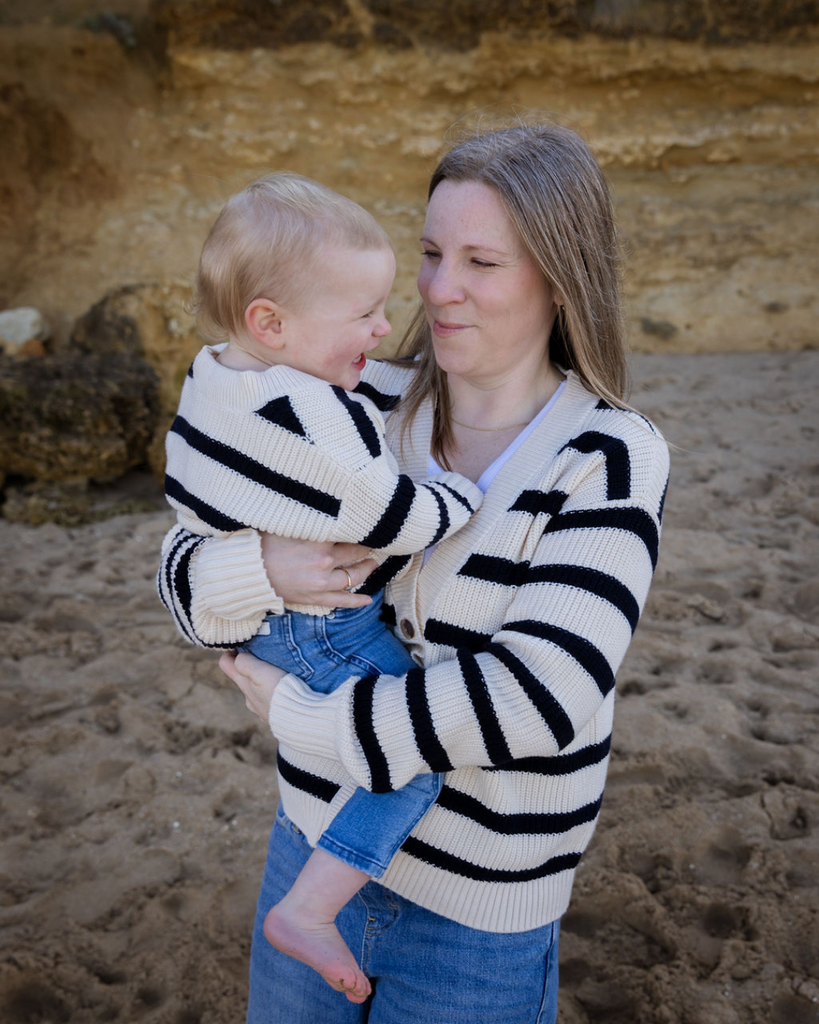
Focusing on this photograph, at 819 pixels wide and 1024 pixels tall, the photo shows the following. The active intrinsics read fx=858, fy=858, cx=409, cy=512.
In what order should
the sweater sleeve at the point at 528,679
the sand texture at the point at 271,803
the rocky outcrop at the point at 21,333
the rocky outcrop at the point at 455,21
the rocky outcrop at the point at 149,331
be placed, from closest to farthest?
the sweater sleeve at the point at 528,679 < the sand texture at the point at 271,803 < the rocky outcrop at the point at 149,331 < the rocky outcrop at the point at 21,333 < the rocky outcrop at the point at 455,21

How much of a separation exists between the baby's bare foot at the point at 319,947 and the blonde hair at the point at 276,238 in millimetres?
1060

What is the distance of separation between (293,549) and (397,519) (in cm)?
20

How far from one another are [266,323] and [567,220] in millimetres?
579

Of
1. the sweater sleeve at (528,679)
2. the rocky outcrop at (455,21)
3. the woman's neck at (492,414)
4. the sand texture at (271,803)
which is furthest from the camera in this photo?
the rocky outcrop at (455,21)

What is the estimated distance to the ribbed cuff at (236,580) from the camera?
4.82 ft

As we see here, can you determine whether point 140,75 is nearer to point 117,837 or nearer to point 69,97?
point 69,97

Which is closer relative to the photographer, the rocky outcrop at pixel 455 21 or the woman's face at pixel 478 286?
the woman's face at pixel 478 286

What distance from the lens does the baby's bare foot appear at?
4.49ft

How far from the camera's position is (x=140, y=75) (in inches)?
263

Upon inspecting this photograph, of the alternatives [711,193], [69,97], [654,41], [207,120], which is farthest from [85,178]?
[711,193]

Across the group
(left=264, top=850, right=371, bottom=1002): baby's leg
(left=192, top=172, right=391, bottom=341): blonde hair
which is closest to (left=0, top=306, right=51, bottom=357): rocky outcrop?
(left=192, top=172, right=391, bottom=341): blonde hair

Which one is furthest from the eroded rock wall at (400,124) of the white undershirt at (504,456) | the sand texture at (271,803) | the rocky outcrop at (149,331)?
the white undershirt at (504,456)

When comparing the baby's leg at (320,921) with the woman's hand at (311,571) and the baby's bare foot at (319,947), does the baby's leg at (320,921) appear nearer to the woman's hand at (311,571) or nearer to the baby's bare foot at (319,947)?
the baby's bare foot at (319,947)

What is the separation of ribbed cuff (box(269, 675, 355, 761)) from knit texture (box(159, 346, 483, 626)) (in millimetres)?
162
